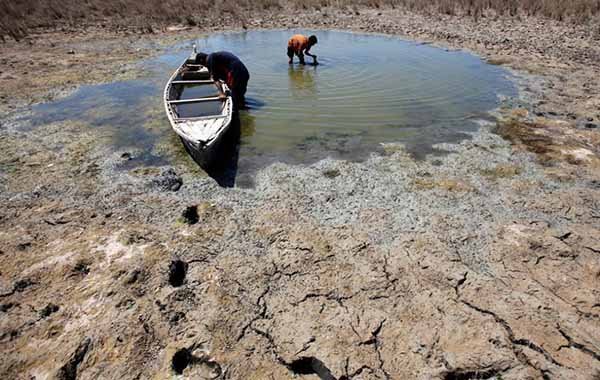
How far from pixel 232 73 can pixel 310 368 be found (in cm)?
733

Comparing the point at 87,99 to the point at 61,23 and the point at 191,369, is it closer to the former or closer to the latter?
the point at 191,369

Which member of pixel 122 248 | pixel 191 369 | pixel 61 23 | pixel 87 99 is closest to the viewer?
pixel 191 369

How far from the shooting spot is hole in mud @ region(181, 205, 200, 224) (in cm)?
499

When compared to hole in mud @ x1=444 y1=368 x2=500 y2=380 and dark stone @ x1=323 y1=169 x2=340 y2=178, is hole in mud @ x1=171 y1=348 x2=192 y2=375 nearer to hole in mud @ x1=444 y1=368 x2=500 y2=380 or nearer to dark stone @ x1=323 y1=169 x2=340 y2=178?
hole in mud @ x1=444 y1=368 x2=500 y2=380

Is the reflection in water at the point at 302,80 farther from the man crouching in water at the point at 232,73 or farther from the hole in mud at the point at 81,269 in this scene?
the hole in mud at the point at 81,269

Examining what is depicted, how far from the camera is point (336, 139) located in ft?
24.0

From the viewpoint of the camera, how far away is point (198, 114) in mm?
8523

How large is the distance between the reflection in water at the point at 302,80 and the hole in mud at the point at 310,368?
7.40 meters

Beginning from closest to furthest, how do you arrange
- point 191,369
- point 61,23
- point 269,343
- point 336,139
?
point 191,369, point 269,343, point 336,139, point 61,23

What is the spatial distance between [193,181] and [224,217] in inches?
48.2

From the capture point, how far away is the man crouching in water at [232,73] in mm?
8797

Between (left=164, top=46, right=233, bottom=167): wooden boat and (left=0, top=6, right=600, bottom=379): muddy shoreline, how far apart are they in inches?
18.8

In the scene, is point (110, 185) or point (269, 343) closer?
point (269, 343)

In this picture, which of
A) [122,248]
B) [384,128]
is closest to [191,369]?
[122,248]
